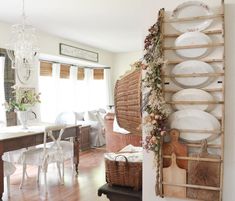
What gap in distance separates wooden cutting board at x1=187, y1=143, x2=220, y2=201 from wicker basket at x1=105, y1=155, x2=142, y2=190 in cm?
39

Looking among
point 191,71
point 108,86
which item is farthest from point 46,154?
point 108,86

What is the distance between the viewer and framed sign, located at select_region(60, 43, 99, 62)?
5.83 m

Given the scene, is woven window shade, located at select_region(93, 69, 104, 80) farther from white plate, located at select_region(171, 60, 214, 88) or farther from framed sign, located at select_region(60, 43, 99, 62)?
white plate, located at select_region(171, 60, 214, 88)

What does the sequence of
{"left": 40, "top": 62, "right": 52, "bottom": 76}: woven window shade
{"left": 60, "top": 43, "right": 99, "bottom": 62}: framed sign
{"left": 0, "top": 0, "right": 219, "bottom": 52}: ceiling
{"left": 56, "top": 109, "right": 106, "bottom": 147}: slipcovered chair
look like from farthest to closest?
{"left": 56, "top": 109, "right": 106, "bottom": 147}: slipcovered chair → {"left": 40, "top": 62, "right": 52, "bottom": 76}: woven window shade → {"left": 60, "top": 43, "right": 99, "bottom": 62}: framed sign → {"left": 0, "top": 0, "right": 219, "bottom": 52}: ceiling

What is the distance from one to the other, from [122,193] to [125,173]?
0.41ft

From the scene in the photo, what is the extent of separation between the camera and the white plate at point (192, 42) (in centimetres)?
146

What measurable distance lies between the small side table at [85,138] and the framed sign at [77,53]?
1.63 metres

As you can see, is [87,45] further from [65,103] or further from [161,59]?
[161,59]

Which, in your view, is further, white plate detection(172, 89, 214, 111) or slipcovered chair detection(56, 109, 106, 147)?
slipcovered chair detection(56, 109, 106, 147)

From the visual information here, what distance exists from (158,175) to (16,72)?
396cm

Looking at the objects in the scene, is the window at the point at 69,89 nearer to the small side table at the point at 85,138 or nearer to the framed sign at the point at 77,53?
the framed sign at the point at 77,53

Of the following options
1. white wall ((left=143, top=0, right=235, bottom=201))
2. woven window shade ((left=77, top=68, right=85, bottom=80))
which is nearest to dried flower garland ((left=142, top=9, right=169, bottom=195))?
white wall ((left=143, top=0, right=235, bottom=201))

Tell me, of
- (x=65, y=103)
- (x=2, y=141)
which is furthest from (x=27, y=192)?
(x=65, y=103)

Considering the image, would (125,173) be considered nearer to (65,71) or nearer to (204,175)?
(204,175)
